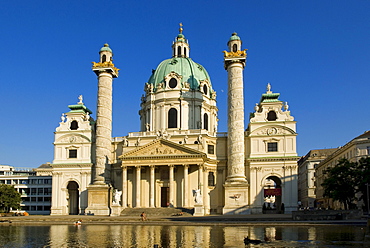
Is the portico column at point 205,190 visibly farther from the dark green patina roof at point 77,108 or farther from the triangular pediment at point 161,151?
the dark green patina roof at point 77,108

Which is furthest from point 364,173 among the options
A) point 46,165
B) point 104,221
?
point 46,165

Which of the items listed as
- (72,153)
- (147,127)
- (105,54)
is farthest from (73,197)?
(105,54)

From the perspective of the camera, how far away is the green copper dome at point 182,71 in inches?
2958

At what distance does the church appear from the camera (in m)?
61.2

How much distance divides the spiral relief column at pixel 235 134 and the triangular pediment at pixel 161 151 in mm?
4514

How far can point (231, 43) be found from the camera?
63.3m

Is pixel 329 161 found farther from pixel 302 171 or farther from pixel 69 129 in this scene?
pixel 69 129

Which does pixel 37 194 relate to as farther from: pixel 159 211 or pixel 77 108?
pixel 159 211

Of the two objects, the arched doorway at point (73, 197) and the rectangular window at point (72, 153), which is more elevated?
the rectangular window at point (72, 153)

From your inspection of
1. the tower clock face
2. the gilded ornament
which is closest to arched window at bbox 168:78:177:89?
the gilded ornament

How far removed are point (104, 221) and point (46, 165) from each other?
261ft

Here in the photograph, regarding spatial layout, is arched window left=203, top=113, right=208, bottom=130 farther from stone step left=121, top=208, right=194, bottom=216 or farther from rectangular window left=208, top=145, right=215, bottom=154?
stone step left=121, top=208, right=194, bottom=216

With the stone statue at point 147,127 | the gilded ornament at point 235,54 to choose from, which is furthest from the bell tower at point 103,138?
the gilded ornament at point 235,54

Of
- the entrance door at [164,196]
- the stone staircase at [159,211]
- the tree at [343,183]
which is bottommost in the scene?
the stone staircase at [159,211]
